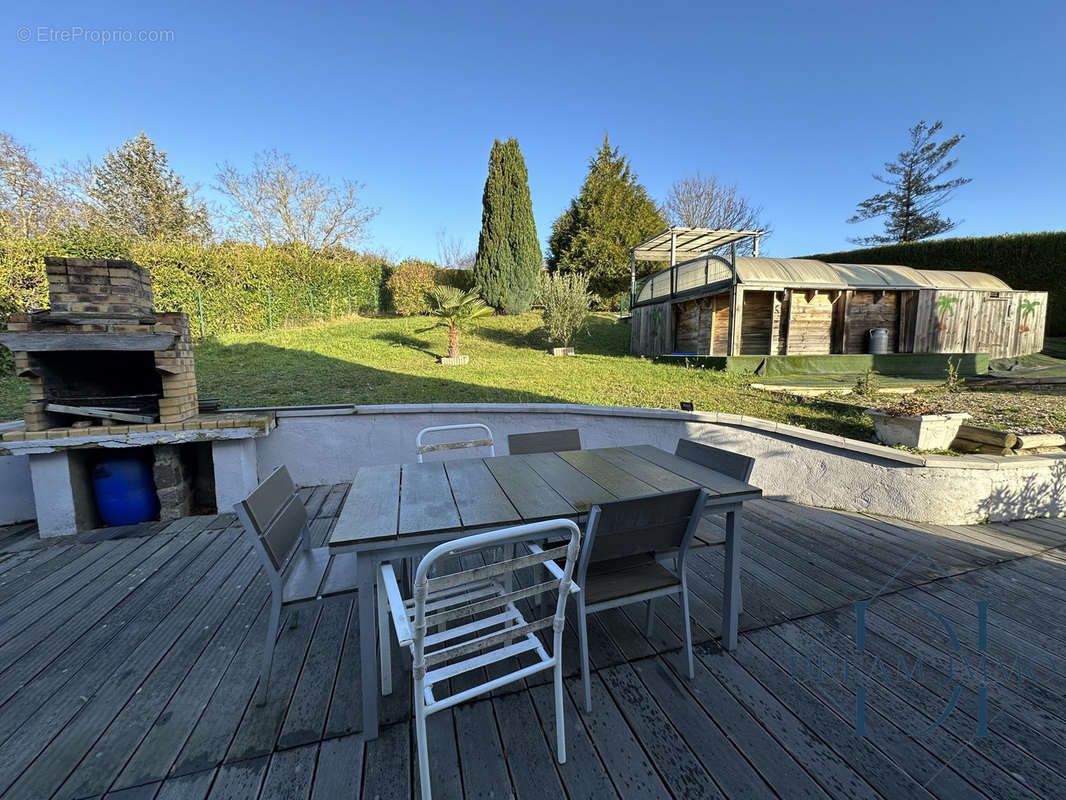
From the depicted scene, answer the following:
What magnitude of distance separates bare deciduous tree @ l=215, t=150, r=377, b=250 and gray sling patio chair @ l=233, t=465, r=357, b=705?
18.9 metres

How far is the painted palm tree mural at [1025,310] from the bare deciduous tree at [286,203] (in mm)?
A: 20915

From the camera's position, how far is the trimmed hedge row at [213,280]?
7340 millimetres

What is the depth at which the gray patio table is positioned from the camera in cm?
145

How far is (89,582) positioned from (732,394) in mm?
6675

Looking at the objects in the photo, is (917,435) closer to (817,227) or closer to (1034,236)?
(1034,236)

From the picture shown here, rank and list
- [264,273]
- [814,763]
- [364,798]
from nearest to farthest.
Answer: [364,798]
[814,763]
[264,273]

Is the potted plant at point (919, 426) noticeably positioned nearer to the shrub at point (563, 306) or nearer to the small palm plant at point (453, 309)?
the small palm plant at point (453, 309)

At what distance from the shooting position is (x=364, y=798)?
1.28m

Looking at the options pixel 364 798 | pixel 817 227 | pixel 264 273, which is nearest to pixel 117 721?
pixel 364 798

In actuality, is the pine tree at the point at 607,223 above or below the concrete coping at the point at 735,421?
above

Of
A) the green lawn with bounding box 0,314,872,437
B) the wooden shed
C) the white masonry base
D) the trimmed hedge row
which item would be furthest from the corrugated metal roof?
the trimmed hedge row

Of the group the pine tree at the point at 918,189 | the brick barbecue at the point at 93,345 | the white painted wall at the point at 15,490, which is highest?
the pine tree at the point at 918,189

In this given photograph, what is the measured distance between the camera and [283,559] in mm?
1802

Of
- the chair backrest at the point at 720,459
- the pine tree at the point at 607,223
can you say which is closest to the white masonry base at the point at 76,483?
the chair backrest at the point at 720,459
